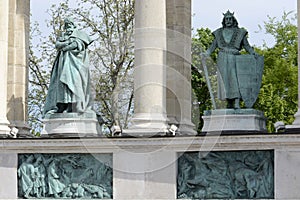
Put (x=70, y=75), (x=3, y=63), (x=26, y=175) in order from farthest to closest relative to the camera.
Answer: (x=3, y=63), (x=70, y=75), (x=26, y=175)

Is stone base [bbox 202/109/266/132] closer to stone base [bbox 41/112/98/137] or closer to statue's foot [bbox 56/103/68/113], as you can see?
stone base [bbox 41/112/98/137]

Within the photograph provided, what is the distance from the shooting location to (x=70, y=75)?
130ft

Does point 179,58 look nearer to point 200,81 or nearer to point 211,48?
point 211,48

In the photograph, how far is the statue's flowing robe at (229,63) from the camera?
38.3 metres

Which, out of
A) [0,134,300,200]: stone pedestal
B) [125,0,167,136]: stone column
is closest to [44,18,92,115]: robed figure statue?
[0,134,300,200]: stone pedestal

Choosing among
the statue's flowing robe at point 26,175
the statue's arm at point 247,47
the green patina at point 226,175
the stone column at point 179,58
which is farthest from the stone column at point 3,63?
the statue's arm at point 247,47

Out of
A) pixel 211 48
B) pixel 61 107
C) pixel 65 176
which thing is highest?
pixel 211 48

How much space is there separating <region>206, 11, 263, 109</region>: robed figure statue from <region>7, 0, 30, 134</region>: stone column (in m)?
10.9

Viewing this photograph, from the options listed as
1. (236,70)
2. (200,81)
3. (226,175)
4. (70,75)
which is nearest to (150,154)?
(226,175)

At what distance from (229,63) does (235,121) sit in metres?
2.80

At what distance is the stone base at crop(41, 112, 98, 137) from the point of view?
1531 inches

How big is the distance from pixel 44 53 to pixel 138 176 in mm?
40318

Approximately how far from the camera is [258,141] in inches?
1373

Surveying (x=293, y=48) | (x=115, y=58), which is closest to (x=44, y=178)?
(x=115, y=58)
